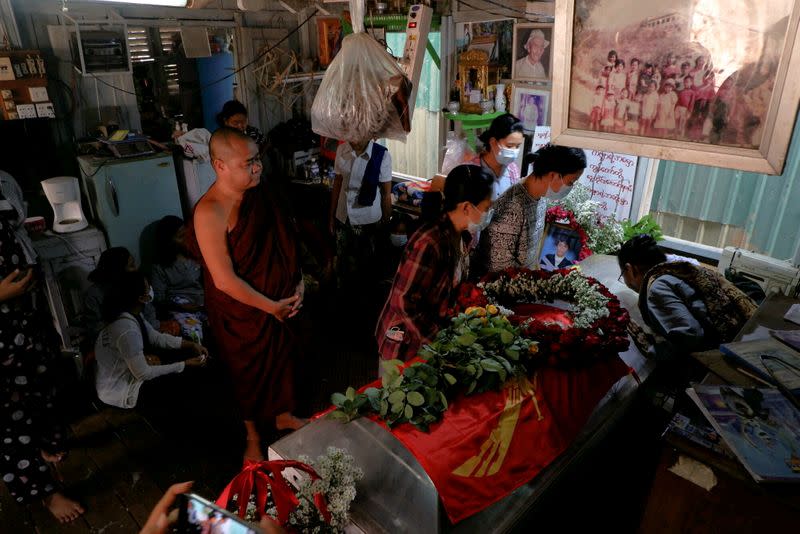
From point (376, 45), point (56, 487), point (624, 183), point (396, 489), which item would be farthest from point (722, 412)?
point (56, 487)

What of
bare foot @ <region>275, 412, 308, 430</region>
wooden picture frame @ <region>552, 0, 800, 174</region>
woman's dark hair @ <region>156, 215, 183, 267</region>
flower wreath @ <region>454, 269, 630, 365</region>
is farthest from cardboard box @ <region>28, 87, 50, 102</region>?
wooden picture frame @ <region>552, 0, 800, 174</region>

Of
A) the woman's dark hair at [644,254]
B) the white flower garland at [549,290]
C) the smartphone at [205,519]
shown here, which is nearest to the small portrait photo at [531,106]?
the woman's dark hair at [644,254]

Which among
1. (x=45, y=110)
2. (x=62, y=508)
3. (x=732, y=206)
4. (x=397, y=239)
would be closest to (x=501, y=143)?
(x=397, y=239)

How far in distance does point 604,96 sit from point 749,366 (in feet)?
4.07

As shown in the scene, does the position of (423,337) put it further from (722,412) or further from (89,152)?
(89,152)

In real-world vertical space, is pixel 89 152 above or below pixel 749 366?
above

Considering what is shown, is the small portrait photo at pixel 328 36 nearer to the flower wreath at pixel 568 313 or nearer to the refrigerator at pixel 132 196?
the refrigerator at pixel 132 196

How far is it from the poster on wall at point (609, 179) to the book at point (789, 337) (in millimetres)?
1987

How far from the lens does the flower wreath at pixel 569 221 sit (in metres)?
3.90

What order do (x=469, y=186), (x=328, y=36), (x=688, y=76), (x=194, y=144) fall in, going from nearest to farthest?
(x=688, y=76) → (x=469, y=186) → (x=194, y=144) → (x=328, y=36)

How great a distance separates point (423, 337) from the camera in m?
2.38

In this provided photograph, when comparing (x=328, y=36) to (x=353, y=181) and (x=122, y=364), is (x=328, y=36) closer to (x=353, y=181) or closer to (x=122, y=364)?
(x=353, y=181)

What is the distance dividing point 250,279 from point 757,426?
231cm

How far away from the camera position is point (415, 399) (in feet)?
5.73
